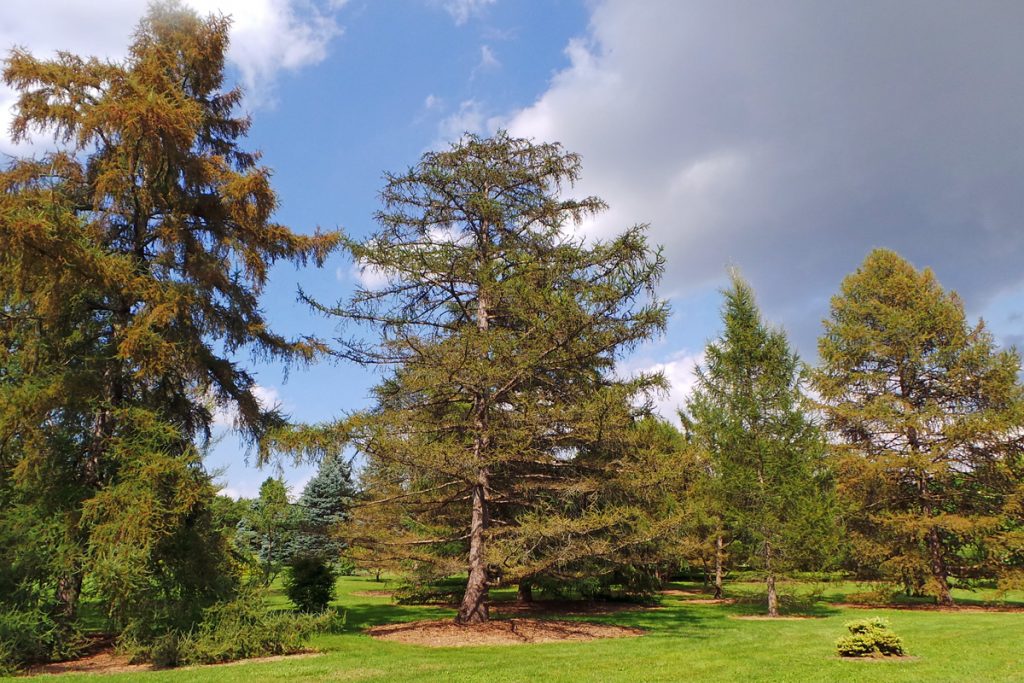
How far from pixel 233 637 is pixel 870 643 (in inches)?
427

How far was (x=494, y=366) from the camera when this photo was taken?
45.2 ft

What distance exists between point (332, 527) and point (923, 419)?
67.4 feet

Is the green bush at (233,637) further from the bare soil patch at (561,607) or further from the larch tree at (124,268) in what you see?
the bare soil patch at (561,607)

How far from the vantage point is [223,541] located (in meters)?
12.4

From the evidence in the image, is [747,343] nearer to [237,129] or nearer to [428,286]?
[428,286]

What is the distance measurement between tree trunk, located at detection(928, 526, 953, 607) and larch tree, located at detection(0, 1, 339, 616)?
2240cm

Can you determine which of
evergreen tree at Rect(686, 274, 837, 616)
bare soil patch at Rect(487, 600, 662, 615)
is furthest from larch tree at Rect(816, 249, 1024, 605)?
bare soil patch at Rect(487, 600, 662, 615)

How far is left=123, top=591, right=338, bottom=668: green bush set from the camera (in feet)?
35.3

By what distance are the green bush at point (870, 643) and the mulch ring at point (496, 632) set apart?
491 centimetres

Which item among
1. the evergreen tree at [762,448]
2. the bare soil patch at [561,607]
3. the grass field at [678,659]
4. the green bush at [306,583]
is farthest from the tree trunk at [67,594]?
the evergreen tree at [762,448]

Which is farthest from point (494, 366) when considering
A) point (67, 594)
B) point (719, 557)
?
point (719, 557)

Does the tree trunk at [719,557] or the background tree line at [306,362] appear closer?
the background tree line at [306,362]

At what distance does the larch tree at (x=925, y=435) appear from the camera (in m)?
22.1

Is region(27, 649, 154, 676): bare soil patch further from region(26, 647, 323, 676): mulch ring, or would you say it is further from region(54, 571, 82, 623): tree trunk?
region(54, 571, 82, 623): tree trunk
